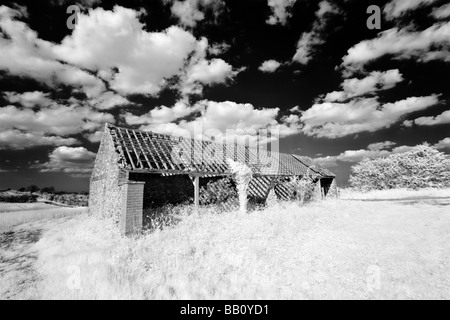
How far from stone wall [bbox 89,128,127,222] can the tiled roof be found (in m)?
0.67

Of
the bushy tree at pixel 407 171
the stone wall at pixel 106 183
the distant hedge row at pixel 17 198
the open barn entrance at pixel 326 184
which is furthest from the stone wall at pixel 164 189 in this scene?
the distant hedge row at pixel 17 198

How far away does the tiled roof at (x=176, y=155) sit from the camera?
38.2 feet

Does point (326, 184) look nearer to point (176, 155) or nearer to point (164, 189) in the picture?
point (176, 155)

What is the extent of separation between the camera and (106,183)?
42.6ft

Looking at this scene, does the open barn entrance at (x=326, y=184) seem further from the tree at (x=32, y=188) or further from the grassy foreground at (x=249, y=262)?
the tree at (x=32, y=188)

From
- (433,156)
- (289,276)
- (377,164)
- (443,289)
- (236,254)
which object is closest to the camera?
(443,289)

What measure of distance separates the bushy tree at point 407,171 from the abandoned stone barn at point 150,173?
2659 centimetres

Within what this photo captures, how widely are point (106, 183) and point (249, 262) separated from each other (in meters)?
10.0

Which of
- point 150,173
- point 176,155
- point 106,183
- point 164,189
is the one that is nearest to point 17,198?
point 106,183

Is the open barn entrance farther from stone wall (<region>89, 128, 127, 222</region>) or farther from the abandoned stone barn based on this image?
stone wall (<region>89, 128, 127, 222</region>)

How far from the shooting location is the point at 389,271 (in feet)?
20.3
